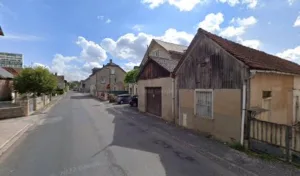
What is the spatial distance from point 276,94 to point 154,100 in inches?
370

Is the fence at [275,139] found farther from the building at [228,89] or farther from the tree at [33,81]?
the tree at [33,81]

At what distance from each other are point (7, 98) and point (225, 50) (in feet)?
97.5

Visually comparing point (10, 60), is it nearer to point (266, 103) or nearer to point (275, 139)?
point (266, 103)

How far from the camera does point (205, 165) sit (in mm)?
6473

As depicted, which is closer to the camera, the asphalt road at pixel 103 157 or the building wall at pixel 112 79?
the asphalt road at pixel 103 157

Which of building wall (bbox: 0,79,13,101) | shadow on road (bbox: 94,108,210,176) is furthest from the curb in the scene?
building wall (bbox: 0,79,13,101)

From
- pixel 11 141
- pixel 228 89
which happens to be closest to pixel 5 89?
pixel 11 141

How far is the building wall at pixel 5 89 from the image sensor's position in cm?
2768

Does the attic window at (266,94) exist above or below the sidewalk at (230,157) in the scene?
above

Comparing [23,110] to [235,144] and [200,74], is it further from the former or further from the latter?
[235,144]

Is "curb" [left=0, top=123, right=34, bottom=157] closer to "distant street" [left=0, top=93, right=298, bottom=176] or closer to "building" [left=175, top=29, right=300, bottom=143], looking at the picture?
"distant street" [left=0, top=93, right=298, bottom=176]

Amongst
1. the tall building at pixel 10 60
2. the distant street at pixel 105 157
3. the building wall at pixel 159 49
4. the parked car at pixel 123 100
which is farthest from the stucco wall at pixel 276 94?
the tall building at pixel 10 60

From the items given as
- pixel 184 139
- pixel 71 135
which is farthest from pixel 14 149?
pixel 184 139

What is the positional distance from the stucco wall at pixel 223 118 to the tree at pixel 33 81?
59.6 feet
